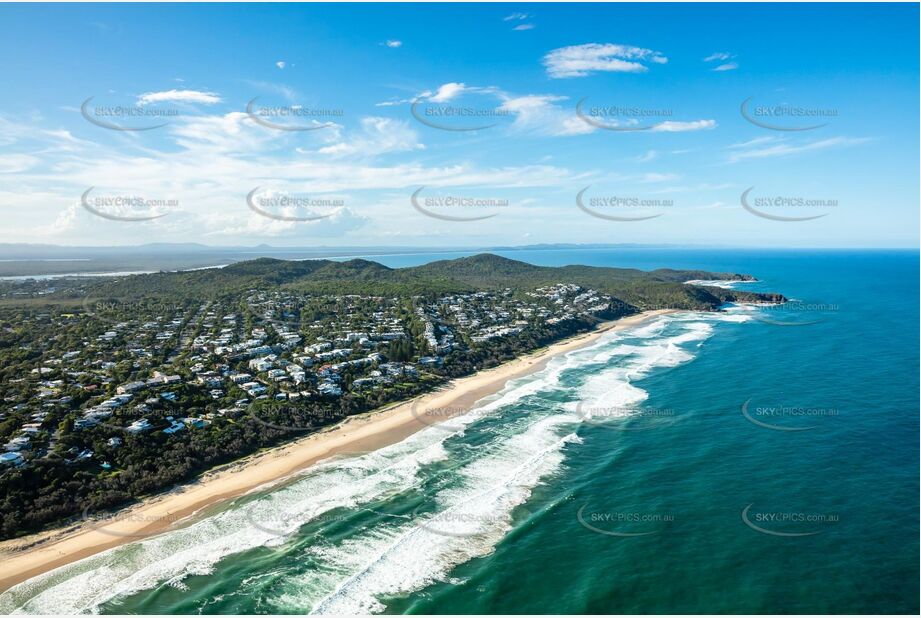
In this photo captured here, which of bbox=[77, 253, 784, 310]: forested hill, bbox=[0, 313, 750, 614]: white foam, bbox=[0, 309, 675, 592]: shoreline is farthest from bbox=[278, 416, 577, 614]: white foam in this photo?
bbox=[77, 253, 784, 310]: forested hill

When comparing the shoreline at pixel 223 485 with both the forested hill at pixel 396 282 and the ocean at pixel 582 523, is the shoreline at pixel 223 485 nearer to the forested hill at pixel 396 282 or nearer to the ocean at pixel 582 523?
the ocean at pixel 582 523

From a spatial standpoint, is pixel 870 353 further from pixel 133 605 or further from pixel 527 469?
pixel 133 605

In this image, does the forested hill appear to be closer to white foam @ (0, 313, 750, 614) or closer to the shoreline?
the shoreline

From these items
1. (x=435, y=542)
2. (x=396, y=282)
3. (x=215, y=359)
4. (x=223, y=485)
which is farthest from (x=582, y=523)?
(x=396, y=282)

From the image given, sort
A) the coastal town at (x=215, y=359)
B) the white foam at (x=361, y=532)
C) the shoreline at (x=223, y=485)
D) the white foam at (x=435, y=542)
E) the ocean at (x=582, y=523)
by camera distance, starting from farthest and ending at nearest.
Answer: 1. the coastal town at (x=215, y=359)
2. the shoreline at (x=223, y=485)
3. the white foam at (x=361, y=532)
4. the white foam at (x=435, y=542)
5. the ocean at (x=582, y=523)

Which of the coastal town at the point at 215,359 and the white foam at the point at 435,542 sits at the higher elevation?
the coastal town at the point at 215,359

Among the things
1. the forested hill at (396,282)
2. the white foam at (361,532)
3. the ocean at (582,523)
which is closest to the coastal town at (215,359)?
the white foam at (361,532)

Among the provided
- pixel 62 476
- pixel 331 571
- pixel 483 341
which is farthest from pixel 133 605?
pixel 483 341
